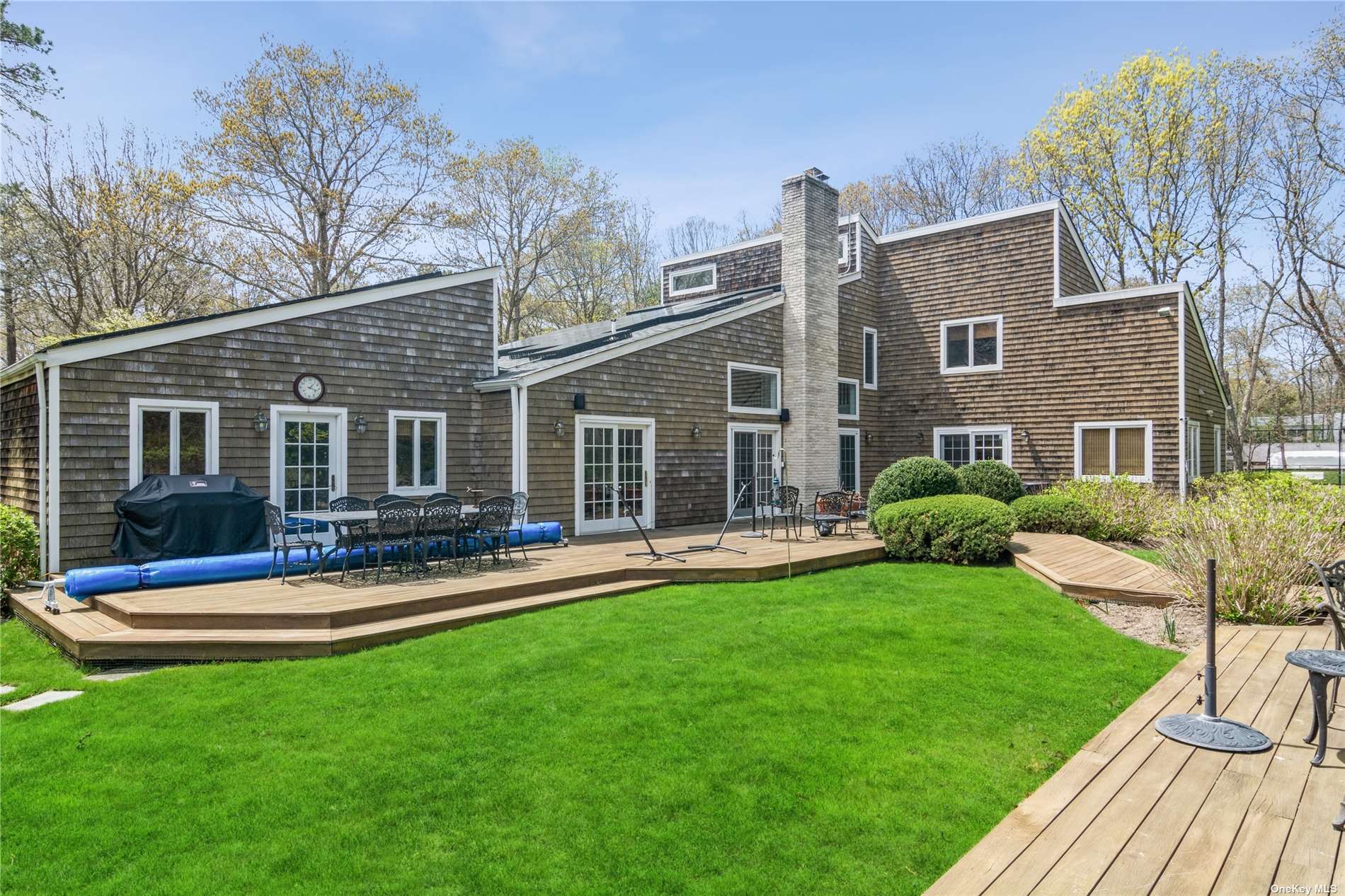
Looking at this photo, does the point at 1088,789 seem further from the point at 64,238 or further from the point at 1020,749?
the point at 64,238

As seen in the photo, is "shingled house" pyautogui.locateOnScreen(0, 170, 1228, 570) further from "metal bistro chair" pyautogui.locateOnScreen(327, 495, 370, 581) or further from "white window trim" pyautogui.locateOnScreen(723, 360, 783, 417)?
"metal bistro chair" pyautogui.locateOnScreen(327, 495, 370, 581)

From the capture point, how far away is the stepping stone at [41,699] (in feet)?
15.3

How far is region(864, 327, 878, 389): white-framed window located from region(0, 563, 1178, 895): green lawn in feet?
37.3

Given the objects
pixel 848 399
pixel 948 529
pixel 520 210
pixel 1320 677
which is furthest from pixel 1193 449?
pixel 520 210

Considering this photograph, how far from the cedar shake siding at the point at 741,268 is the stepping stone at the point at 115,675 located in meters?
Answer: 14.6

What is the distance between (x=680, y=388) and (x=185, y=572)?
7642 mm

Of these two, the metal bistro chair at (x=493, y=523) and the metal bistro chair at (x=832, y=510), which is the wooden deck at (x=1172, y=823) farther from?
the metal bistro chair at (x=832, y=510)

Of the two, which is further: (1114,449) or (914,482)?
(1114,449)

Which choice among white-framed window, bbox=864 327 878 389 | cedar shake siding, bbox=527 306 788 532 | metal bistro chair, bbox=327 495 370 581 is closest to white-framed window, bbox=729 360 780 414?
cedar shake siding, bbox=527 306 788 532

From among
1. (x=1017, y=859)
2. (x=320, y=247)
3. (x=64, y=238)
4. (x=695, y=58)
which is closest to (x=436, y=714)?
(x=1017, y=859)

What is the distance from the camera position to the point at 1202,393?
14.7m

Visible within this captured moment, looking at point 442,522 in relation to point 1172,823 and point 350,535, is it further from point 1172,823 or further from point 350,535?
point 1172,823

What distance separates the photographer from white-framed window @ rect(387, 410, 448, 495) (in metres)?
10.4

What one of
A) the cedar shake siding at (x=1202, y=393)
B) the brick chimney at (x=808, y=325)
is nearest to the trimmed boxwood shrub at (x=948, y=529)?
the brick chimney at (x=808, y=325)
